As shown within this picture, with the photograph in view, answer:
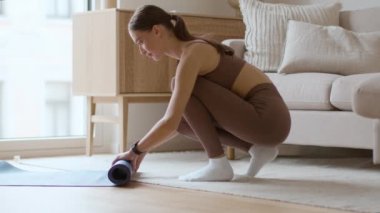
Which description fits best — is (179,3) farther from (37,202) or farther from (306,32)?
(37,202)

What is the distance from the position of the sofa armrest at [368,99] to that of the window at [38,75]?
94.2 inches

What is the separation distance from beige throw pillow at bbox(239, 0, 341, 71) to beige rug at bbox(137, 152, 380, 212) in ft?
1.78

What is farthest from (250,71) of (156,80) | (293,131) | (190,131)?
(156,80)

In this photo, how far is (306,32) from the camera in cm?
362

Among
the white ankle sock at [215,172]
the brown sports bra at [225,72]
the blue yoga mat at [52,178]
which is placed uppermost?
the brown sports bra at [225,72]

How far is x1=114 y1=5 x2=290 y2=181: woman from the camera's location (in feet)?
8.18

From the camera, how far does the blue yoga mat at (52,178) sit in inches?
102

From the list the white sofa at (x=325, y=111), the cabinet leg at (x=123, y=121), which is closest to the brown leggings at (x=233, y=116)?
the white sofa at (x=325, y=111)

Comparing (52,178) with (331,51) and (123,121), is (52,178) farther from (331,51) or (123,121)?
(331,51)

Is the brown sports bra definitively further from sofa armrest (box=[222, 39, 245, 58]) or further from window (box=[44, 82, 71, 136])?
window (box=[44, 82, 71, 136])

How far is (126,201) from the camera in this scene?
2.19 m

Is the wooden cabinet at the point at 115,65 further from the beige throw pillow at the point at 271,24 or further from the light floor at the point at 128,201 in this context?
the light floor at the point at 128,201

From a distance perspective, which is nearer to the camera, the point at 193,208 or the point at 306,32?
the point at 193,208

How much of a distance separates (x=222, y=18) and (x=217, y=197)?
6.66 feet
